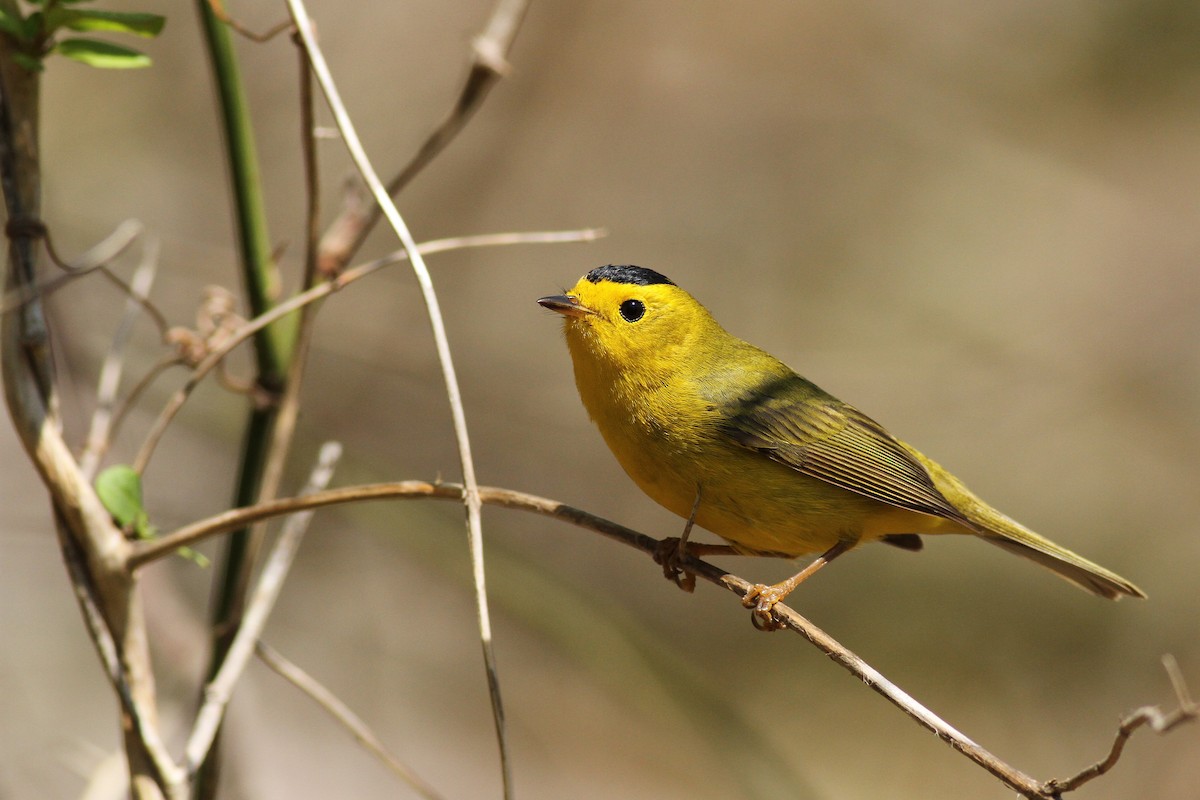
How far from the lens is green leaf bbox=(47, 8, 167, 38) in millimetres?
1840

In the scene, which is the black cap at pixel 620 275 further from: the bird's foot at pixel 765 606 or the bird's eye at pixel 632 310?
the bird's foot at pixel 765 606

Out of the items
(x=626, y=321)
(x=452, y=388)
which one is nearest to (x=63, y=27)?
(x=452, y=388)

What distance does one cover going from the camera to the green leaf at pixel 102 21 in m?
1.84

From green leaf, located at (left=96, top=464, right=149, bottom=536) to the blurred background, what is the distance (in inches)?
137

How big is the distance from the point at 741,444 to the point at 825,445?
1.39 feet

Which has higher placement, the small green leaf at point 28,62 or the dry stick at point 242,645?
the small green leaf at point 28,62

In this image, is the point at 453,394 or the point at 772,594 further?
the point at 772,594

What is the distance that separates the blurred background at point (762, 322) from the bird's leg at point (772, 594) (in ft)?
9.01

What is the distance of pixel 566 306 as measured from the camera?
339 cm

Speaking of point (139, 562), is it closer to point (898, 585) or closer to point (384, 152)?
point (384, 152)

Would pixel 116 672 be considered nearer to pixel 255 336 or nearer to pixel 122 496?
pixel 122 496

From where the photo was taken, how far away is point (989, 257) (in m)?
7.91

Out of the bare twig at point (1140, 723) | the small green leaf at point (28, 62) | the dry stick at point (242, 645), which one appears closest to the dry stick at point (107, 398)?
the dry stick at point (242, 645)

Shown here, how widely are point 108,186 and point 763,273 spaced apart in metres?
4.43
